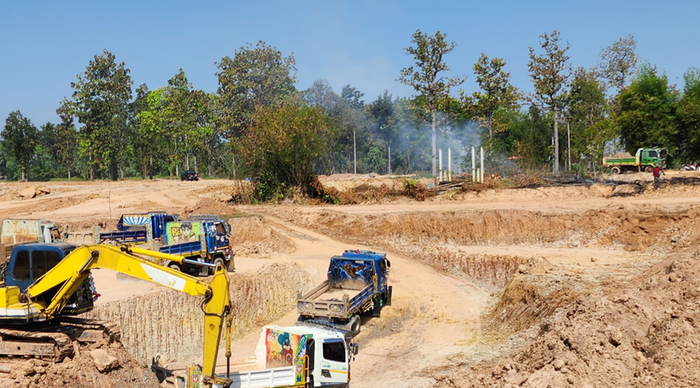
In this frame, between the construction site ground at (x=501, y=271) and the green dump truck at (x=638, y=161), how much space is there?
135 centimetres

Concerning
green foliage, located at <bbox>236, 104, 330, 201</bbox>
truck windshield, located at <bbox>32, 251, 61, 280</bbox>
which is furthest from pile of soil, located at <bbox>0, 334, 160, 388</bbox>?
green foliage, located at <bbox>236, 104, 330, 201</bbox>

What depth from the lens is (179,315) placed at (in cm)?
2033

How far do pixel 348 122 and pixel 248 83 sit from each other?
2596cm

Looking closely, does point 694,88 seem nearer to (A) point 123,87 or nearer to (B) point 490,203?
(B) point 490,203

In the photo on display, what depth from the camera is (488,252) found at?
29.5 metres

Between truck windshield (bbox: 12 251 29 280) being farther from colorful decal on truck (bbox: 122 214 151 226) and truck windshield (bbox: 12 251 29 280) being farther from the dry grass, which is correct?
colorful decal on truck (bbox: 122 214 151 226)

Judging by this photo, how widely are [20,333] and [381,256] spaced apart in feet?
39.2

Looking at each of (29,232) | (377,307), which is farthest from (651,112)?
(29,232)

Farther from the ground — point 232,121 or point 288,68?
point 288,68

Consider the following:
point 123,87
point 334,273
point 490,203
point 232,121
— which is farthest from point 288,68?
point 334,273

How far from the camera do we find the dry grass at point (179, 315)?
18953mm

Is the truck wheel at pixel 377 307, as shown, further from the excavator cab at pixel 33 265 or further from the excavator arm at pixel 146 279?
the excavator cab at pixel 33 265

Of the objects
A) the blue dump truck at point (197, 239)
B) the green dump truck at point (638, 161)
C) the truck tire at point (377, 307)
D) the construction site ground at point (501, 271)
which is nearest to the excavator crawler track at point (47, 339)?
the construction site ground at point (501, 271)

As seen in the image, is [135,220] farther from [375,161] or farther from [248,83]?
[375,161]
